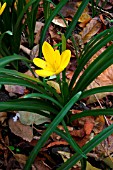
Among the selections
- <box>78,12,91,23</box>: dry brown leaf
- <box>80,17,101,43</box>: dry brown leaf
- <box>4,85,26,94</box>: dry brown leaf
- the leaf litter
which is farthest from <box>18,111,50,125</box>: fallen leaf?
<box>78,12,91,23</box>: dry brown leaf

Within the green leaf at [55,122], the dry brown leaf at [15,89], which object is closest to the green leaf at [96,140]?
the green leaf at [55,122]

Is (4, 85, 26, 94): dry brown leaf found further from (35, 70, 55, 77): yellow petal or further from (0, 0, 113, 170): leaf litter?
(35, 70, 55, 77): yellow petal

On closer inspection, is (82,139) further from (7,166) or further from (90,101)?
(7,166)

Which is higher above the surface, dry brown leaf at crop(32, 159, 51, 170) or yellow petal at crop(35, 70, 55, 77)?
yellow petal at crop(35, 70, 55, 77)

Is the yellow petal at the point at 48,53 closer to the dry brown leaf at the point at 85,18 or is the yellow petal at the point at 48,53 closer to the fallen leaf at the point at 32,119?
the fallen leaf at the point at 32,119

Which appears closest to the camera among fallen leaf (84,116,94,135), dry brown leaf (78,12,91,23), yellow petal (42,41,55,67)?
yellow petal (42,41,55,67)

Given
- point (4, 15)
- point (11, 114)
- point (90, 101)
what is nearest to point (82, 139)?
point (90, 101)
